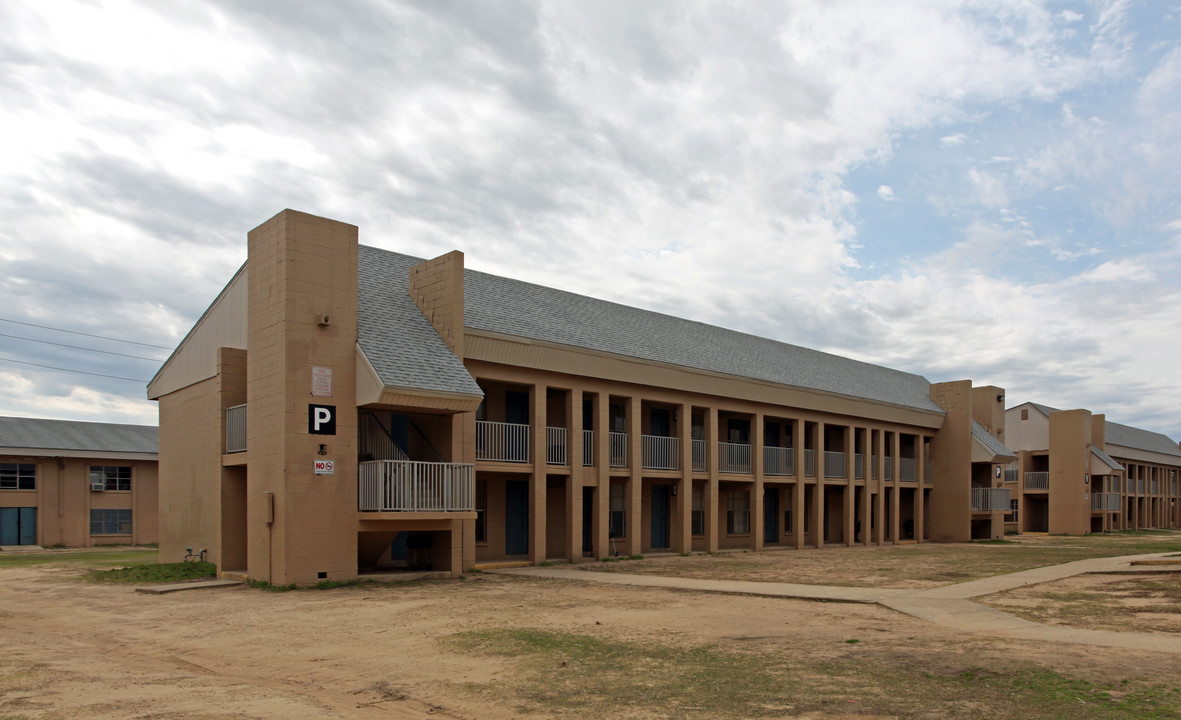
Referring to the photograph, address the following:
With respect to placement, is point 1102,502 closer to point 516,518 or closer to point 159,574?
point 516,518

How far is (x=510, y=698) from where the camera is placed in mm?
8477

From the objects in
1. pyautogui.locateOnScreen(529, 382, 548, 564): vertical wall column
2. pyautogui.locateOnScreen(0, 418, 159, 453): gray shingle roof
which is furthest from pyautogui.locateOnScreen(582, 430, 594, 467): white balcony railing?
pyautogui.locateOnScreen(0, 418, 159, 453): gray shingle roof

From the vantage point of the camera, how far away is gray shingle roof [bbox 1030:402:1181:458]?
62878 millimetres

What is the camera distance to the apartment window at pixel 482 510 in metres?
25.0

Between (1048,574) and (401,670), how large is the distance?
17.1 m

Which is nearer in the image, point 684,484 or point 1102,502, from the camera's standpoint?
point 684,484

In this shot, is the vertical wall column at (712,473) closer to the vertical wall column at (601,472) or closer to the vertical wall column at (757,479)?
the vertical wall column at (757,479)

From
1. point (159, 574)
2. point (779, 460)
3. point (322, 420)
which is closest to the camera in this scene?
point (322, 420)

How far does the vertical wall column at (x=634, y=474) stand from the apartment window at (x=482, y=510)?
16.6 ft

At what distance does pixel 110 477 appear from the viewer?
148 feet

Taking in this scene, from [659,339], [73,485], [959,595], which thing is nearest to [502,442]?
[659,339]

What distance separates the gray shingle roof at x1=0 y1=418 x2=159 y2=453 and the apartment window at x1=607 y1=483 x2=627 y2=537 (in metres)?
28.7

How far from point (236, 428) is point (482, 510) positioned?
7229mm

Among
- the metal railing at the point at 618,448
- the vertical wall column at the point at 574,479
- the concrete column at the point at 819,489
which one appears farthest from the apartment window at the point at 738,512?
the vertical wall column at the point at 574,479
